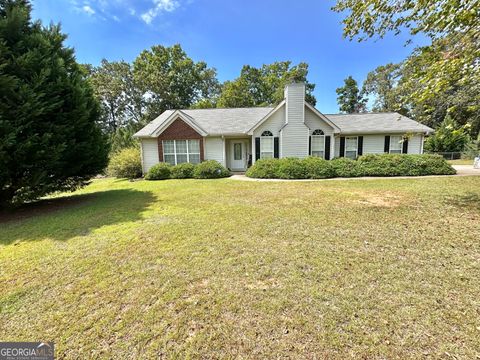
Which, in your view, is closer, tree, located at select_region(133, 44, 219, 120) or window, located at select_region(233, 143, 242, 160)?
window, located at select_region(233, 143, 242, 160)

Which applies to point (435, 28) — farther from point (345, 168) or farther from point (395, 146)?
point (395, 146)

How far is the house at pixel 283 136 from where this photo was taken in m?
15.7

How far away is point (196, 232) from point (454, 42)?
8.58 metres

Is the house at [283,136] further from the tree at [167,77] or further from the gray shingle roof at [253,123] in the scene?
the tree at [167,77]

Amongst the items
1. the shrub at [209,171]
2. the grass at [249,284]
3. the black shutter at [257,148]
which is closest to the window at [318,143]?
the black shutter at [257,148]

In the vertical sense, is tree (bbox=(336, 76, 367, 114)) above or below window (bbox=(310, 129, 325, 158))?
above

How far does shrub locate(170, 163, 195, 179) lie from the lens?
15.2 meters

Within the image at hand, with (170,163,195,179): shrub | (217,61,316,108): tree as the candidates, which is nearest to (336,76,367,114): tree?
(217,61,316,108): tree

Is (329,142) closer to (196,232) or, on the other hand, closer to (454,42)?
(454,42)

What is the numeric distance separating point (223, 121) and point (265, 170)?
696cm

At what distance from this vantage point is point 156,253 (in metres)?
4.24

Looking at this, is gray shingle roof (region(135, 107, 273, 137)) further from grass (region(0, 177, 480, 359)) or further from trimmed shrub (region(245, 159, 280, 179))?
grass (region(0, 177, 480, 359))

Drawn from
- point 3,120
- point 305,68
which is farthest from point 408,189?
point 305,68

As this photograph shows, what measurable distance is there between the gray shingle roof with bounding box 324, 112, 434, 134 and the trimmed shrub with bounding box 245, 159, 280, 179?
21.3 ft
